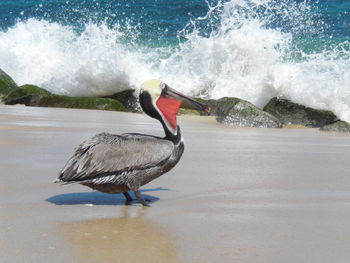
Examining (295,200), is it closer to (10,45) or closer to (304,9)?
(10,45)

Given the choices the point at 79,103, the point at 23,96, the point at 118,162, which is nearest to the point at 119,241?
the point at 118,162

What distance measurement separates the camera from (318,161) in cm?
533

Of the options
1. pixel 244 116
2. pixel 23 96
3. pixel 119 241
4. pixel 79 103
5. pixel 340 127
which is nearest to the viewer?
pixel 119 241

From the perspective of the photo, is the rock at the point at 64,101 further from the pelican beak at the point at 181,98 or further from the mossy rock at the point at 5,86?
the pelican beak at the point at 181,98

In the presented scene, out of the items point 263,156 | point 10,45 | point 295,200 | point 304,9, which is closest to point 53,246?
point 295,200

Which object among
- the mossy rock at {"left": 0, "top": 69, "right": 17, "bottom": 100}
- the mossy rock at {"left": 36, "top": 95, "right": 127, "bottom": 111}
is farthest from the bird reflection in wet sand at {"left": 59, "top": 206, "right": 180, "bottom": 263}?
the mossy rock at {"left": 0, "top": 69, "right": 17, "bottom": 100}

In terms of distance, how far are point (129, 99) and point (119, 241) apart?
364 inches

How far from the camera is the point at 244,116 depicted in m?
8.92

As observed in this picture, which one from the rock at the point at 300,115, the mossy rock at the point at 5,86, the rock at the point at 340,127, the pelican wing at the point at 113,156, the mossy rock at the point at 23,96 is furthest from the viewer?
the mossy rock at the point at 5,86

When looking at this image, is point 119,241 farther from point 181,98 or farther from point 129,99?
point 129,99

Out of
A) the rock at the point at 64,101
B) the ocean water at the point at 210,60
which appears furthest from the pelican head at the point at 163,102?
the rock at the point at 64,101

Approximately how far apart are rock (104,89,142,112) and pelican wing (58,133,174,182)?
7.77 m

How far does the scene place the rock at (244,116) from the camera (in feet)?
28.9

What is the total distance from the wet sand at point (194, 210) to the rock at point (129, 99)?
5.40 m
